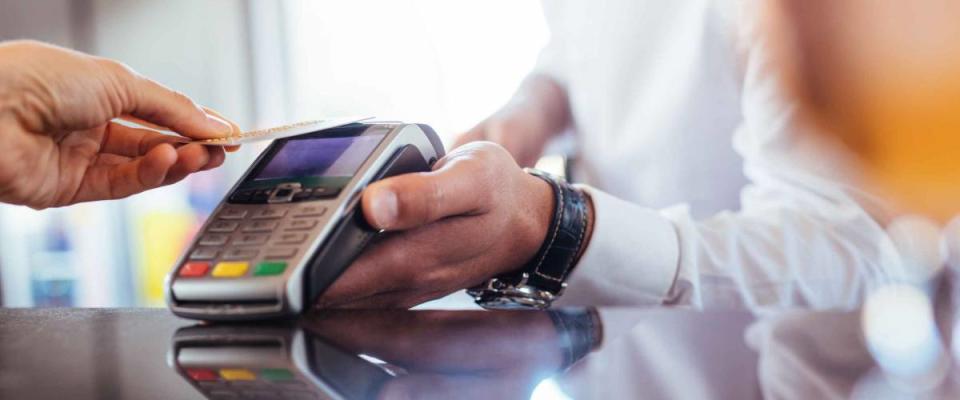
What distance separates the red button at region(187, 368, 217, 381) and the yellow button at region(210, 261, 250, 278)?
0.28 ft

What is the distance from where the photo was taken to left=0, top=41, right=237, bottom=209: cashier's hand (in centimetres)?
44

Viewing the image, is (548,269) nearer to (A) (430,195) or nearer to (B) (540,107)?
(A) (430,195)

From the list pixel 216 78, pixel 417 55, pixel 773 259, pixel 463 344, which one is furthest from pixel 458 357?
pixel 216 78

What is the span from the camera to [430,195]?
15.3 inches

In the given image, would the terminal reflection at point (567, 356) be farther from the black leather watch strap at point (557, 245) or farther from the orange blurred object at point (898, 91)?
the orange blurred object at point (898, 91)

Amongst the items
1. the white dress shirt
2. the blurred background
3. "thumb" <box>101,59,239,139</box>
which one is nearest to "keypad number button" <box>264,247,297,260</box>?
"thumb" <box>101,59,239,139</box>

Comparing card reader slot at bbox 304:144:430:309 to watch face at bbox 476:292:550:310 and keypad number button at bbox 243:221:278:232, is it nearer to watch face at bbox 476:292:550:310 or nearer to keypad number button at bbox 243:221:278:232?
keypad number button at bbox 243:221:278:232

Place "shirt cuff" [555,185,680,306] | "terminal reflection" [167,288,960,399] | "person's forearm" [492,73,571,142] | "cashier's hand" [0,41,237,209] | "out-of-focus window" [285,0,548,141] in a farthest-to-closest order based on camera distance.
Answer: "out-of-focus window" [285,0,548,141] → "person's forearm" [492,73,571,142] → "shirt cuff" [555,185,680,306] → "cashier's hand" [0,41,237,209] → "terminal reflection" [167,288,960,399]

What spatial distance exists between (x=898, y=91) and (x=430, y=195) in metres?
0.47

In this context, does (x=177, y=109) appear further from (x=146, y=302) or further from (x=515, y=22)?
(x=146, y=302)

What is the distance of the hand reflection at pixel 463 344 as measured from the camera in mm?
209

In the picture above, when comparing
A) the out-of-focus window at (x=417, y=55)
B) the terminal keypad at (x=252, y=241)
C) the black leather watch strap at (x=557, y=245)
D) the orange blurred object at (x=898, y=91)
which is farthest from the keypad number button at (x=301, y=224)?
the out-of-focus window at (x=417, y=55)

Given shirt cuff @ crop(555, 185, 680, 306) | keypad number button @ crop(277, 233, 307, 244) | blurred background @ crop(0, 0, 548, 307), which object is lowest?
blurred background @ crop(0, 0, 548, 307)

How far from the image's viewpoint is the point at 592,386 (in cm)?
21
